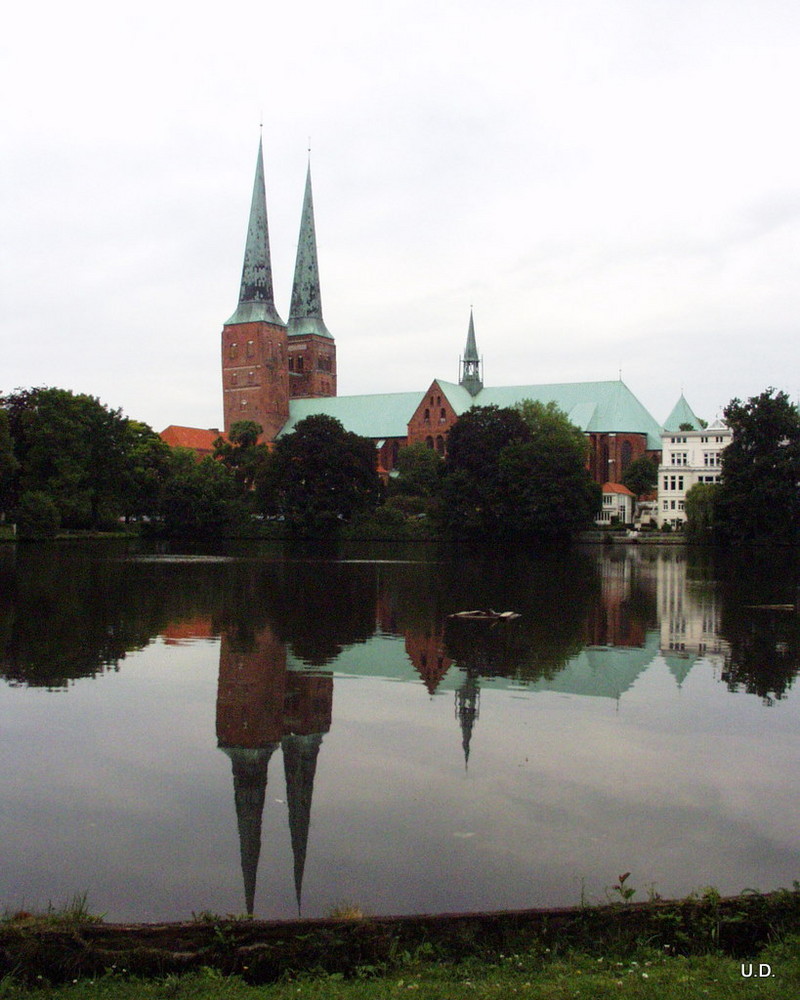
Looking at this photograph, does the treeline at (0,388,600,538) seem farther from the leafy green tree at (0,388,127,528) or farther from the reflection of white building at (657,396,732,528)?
the reflection of white building at (657,396,732,528)

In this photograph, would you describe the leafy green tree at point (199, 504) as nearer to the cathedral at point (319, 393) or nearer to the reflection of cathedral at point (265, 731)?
the cathedral at point (319, 393)

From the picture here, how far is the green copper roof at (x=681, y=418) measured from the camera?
105 m

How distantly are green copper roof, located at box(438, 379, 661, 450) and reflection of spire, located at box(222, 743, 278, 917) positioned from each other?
9077 centimetres

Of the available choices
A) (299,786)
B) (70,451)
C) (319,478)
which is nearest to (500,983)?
(299,786)

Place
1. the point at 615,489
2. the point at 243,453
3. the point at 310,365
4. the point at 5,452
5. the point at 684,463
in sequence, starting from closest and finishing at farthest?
the point at 5,452 < the point at 615,489 < the point at 684,463 < the point at 243,453 < the point at 310,365

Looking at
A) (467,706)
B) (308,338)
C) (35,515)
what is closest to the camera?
(467,706)

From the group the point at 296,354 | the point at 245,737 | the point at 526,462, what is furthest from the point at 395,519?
the point at 245,737

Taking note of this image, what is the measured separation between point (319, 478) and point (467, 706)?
67.7 metres

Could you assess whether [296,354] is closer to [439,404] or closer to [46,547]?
[439,404]

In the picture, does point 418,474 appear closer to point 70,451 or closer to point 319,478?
point 319,478

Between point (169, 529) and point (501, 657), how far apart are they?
228 feet

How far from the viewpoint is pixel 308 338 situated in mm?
118750

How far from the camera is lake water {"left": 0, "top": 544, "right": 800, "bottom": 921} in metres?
7.09

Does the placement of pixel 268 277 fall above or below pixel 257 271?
below
